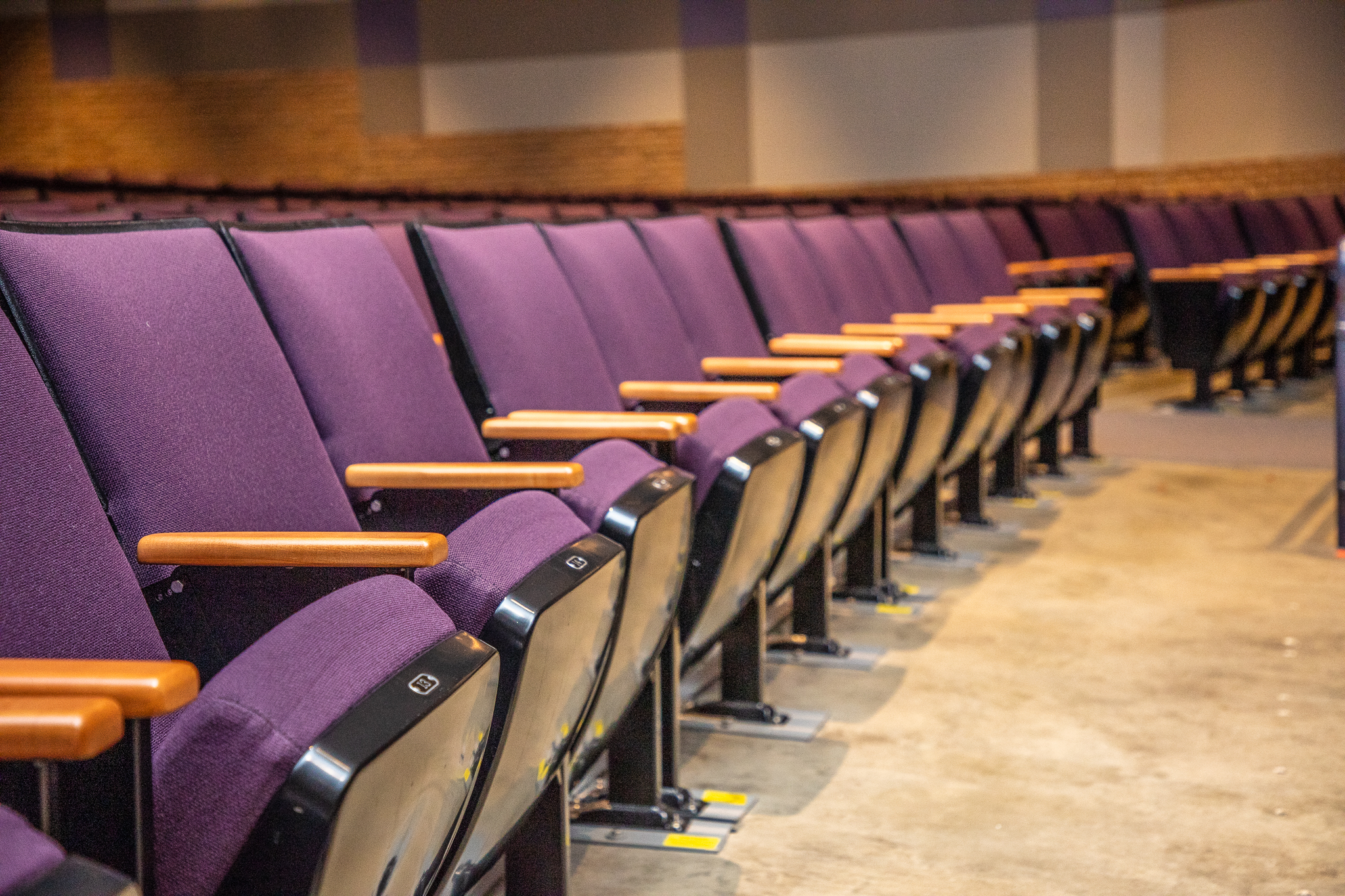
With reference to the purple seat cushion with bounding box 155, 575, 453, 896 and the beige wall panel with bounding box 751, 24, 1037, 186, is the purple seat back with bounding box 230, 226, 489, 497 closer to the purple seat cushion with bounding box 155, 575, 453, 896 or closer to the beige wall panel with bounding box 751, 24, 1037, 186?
the purple seat cushion with bounding box 155, 575, 453, 896

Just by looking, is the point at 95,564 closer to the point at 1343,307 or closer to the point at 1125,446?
the point at 1343,307

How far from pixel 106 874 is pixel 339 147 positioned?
926cm

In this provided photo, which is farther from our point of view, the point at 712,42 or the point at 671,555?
the point at 712,42

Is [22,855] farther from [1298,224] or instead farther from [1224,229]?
[1298,224]

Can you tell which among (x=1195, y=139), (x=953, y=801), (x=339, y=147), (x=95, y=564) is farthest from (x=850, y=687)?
(x=339, y=147)

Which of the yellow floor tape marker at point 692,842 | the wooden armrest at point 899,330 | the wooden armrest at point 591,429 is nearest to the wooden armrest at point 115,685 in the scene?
the wooden armrest at point 591,429

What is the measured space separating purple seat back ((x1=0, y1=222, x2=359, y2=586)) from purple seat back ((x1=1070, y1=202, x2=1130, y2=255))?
186 inches

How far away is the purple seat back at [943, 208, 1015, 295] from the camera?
343cm

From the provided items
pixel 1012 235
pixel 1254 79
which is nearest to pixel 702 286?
pixel 1012 235

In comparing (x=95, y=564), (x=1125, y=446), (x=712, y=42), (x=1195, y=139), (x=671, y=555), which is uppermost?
(x=712, y=42)

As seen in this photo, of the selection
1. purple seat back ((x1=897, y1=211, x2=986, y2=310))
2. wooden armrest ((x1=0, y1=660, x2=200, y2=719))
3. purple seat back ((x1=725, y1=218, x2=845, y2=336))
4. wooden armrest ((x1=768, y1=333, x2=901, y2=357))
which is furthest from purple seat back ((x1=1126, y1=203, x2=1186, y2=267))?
wooden armrest ((x1=0, y1=660, x2=200, y2=719))

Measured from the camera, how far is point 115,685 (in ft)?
1.73

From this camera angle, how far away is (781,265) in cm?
240

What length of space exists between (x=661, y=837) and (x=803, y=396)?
65 cm
